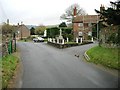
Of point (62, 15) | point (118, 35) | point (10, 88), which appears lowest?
point (10, 88)

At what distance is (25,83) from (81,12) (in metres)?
91.0

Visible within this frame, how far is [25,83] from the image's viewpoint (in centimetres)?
1220

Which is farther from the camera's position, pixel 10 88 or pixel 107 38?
pixel 107 38

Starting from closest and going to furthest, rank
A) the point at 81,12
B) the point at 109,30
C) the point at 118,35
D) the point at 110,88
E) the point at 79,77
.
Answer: the point at 110,88, the point at 79,77, the point at 118,35, the point at 109,30, the point at 81,12

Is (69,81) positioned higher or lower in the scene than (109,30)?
lower

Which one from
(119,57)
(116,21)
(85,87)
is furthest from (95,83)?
(116,21)

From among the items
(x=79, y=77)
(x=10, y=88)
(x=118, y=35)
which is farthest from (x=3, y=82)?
(x=118, y=35)

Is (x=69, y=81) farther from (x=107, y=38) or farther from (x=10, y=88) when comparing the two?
(x=107, y=38)

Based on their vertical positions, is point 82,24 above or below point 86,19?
below

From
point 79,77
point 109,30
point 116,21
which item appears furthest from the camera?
point 109,30

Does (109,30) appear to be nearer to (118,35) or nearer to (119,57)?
(118,35)

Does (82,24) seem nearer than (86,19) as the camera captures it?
Yes

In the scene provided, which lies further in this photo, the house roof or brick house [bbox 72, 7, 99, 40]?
the house roof

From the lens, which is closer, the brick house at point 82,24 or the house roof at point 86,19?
the brick house at point 82,24
